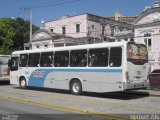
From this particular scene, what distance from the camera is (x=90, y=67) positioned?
19.3 meters

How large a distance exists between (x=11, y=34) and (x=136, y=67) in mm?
52179

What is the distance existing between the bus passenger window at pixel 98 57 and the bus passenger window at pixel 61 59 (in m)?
2.03

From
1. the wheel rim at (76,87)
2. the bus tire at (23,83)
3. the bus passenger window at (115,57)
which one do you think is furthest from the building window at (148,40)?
the bus passenger window at (115,57)

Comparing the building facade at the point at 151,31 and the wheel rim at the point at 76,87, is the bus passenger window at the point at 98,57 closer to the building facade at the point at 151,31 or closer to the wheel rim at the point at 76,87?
the wheel rim at the point at 76,87

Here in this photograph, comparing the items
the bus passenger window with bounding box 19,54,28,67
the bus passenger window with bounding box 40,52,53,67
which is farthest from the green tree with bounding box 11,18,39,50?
the bus passenger window with bounding box 40,52,53,67

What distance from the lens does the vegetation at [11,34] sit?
66.4 m

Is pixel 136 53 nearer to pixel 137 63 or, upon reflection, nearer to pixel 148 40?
pixel 137 63

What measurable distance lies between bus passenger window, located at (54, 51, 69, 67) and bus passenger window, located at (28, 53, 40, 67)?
1997mm

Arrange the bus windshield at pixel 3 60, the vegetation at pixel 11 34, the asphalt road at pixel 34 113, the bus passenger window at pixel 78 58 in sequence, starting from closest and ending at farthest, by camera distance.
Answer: the asphalt road at pixel 34 113, the bus passenger window at pixel 78 58, the bus windshield at pixel 3 60, the vegetation at pixel 11 34

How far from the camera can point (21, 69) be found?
24703 millimetres

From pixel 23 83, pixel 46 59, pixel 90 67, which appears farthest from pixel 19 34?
pixel 90 67

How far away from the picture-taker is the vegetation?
6638cm

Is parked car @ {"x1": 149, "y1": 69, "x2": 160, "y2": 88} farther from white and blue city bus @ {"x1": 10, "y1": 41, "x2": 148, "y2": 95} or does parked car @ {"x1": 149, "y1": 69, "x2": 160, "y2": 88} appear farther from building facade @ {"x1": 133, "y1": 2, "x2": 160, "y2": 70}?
building facade @ {"x1": 133, "y1": 2, "x2": 160, "y2": 70}

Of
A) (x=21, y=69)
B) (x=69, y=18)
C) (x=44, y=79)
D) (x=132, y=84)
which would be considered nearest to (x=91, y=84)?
(x=132, y=84)
